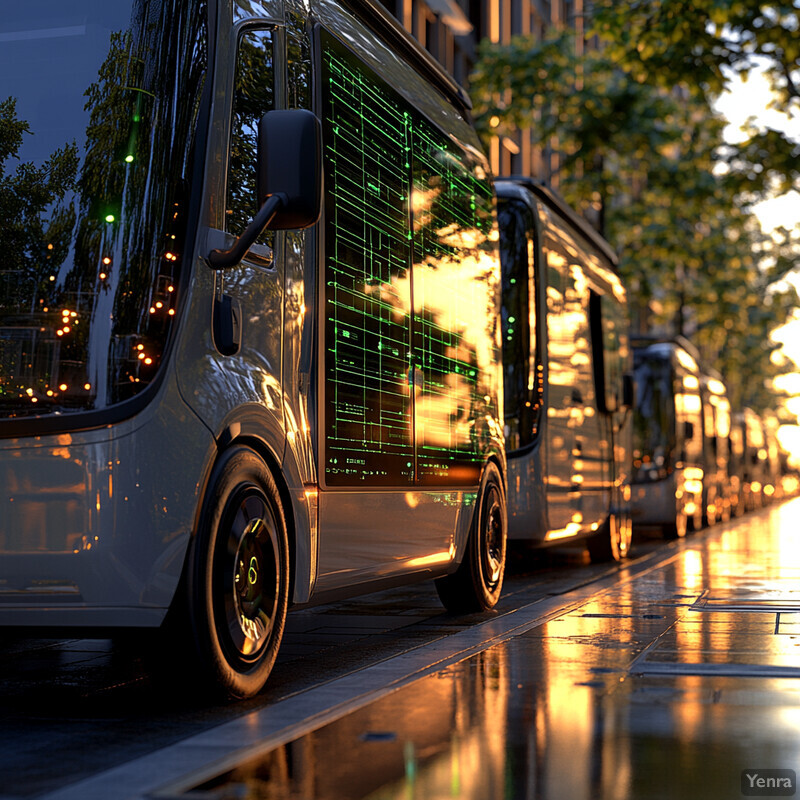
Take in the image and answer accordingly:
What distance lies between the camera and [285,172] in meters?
6.07

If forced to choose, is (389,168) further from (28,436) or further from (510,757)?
(510,757)

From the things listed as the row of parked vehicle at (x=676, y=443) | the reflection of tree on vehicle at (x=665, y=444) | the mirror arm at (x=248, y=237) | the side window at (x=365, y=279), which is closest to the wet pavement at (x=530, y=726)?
the side window at (x=365, y=279)

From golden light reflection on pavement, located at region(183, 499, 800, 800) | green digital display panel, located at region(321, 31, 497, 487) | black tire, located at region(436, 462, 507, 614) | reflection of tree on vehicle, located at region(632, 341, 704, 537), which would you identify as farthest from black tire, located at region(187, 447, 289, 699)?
reflection of tree on vehicle, located at region(632, 341, 704, 537)

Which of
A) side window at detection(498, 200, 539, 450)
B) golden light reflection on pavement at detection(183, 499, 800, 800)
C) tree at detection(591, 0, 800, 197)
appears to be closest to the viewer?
golden light reflection on pavement at detection(183, 499, 800, 800)

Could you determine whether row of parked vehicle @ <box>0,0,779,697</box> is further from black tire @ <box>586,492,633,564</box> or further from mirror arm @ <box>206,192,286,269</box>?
black tire @ <box>586,492,633,564</box>

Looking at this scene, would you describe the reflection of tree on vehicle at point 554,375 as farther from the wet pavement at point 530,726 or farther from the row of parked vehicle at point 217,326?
the wet pavement at point 530,726

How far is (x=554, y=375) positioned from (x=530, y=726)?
9.00m

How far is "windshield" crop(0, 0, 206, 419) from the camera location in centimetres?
568

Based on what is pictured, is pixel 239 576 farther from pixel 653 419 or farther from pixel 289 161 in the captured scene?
pixel 653 419

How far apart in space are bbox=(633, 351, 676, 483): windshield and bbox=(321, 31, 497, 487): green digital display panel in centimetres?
1504

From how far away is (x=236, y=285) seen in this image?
20.8 feet

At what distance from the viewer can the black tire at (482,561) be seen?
10359mm

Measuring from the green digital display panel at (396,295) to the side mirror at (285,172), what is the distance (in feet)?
4.11

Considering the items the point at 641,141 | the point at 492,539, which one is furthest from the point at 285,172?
the point at 641,141
